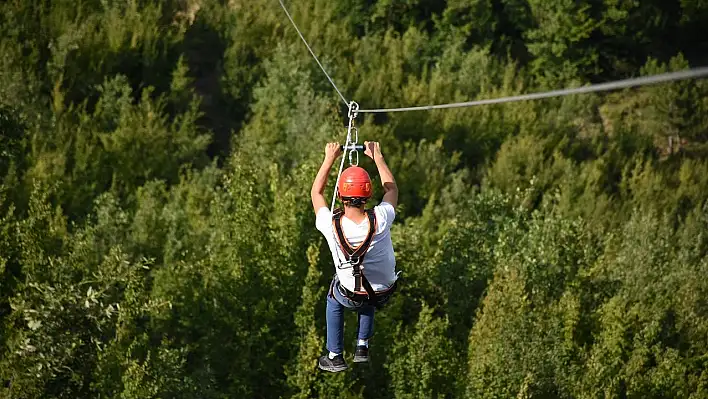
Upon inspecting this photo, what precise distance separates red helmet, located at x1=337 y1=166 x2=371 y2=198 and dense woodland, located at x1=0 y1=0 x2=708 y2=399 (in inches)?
449

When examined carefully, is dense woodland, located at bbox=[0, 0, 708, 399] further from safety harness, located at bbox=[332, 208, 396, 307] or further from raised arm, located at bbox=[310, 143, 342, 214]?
safety harness, located at bbox=[332, 208, 396, 307]

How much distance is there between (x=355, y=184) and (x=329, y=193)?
18.6 meters

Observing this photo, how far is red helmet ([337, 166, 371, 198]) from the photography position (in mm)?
7703

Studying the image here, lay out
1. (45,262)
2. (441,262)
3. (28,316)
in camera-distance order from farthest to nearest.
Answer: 1. (441,262)
2. (45,262)
3. (28,316)

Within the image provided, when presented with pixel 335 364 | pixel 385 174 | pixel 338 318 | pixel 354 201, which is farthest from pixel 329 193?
pixel 354 201

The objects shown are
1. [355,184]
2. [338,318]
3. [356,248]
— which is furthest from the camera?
[338,318]

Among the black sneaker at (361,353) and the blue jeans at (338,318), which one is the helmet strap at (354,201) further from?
the black sneaker at (361,353)

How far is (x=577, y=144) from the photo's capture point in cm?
4359

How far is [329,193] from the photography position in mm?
26281

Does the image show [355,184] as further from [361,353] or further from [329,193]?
[329,193]

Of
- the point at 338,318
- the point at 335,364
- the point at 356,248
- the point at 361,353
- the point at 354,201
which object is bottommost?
the point at 335,364

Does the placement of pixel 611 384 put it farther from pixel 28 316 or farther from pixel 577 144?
pixel 577 144

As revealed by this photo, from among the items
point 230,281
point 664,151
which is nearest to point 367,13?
point 664,151

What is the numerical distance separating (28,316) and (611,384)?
13.9 metres
